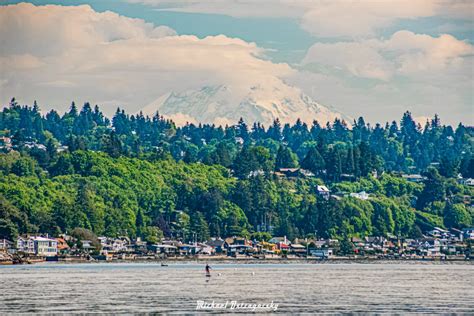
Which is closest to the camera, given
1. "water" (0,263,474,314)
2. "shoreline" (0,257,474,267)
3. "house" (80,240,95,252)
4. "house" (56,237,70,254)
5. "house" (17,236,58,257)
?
"water" (0,263,474,314)

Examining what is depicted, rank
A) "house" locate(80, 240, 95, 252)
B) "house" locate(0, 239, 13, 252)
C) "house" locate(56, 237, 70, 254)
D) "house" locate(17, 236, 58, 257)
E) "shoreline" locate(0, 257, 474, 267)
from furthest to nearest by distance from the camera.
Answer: "house" locate(80, 240, 95, 252) → "house" locate(56, 237, 70, 254) → "house" locate(17, 236, 58, 257) → "shoreline" locate(0, 257, 474, 267) → "house" locate(0, 239, 13, 252)

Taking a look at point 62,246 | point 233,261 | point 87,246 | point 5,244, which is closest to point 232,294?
point 5,244

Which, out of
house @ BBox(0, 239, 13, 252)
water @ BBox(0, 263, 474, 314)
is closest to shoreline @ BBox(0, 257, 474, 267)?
house @ BBox(0, 239, 13, 252)

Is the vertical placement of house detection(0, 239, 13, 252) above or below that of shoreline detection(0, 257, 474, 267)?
above

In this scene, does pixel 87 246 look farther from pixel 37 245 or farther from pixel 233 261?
pixel 233 261

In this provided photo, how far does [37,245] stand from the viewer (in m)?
178

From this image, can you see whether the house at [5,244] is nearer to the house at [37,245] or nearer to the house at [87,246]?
the house at [37,245]

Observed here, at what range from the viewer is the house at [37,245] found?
17638cm

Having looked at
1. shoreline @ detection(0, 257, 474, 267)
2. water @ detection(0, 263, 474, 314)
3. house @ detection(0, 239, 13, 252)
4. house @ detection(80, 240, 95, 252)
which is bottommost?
shoreline @ detection(0, 257, 474, 267)

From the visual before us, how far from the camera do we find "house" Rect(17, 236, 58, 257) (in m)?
176

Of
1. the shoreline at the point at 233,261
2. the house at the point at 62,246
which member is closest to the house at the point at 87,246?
the house at the point at 62,246

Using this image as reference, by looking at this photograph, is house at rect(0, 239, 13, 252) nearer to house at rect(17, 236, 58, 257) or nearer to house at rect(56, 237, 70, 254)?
house at rect(17, 236, 58, 257)

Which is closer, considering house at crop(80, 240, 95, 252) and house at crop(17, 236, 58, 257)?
house at crop(17, 236, 58, 257)

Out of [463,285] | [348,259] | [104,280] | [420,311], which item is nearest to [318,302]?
[420,311]
